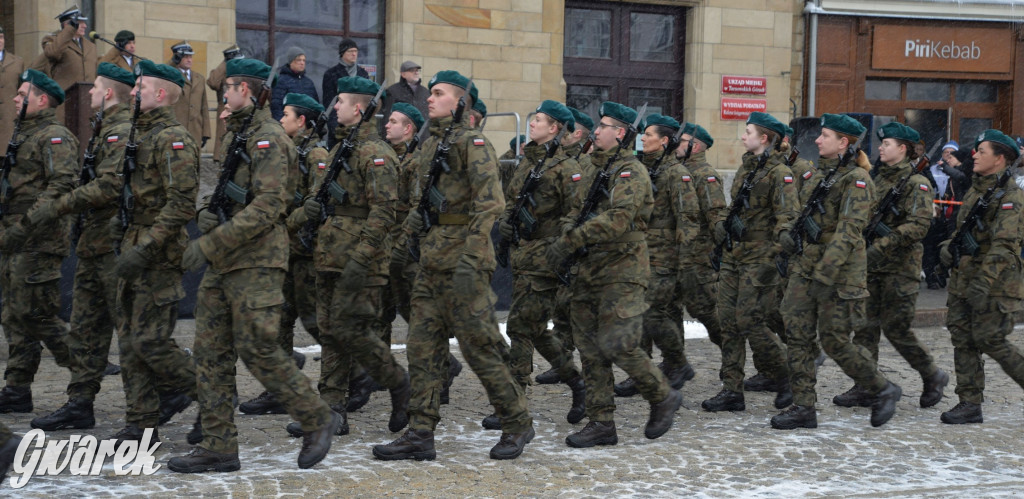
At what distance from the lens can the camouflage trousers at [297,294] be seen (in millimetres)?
8688

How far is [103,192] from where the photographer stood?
7.29 m

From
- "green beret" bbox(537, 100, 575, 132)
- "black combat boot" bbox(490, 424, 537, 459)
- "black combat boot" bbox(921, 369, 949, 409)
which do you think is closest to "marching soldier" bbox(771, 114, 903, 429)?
"black combat boot" bbox(921, 369, 949, 409)

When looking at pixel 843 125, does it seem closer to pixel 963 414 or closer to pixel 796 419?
pixel 796 419

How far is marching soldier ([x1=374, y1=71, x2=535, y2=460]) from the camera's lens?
7035mm

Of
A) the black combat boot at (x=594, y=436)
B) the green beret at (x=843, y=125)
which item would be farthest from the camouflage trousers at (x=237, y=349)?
the green beret at (x=843, y=125)

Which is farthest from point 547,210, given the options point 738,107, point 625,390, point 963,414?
point 738,107

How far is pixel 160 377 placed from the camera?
7.22 meters

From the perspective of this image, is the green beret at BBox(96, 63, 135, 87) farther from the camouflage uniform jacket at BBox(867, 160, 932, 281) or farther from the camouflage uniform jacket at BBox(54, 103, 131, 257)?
the camouflage uniform jacket at BBox(867, 160, 932, 281)

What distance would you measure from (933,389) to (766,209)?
1.67 metres

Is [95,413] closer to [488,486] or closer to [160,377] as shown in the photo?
[160,377]

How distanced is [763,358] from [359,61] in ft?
30.9

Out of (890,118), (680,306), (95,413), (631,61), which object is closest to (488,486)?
(95,413)

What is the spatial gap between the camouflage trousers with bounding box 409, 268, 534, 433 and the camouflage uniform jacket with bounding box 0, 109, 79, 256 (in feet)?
7.68

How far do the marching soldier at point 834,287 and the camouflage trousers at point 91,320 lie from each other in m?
4.02
